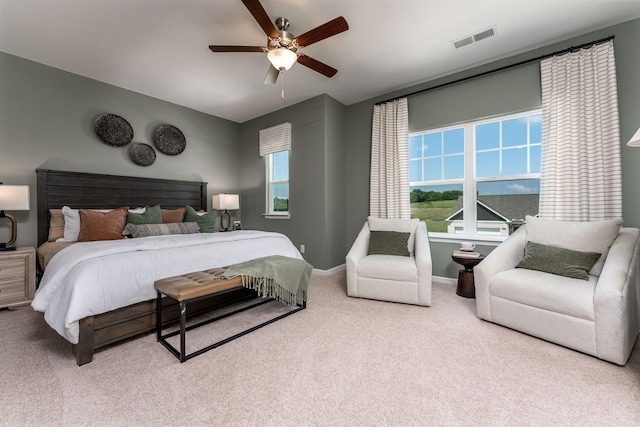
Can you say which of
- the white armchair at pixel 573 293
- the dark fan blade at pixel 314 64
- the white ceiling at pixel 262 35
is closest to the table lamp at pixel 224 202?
the white ceiling at pixel 262 35

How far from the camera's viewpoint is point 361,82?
3771 mm

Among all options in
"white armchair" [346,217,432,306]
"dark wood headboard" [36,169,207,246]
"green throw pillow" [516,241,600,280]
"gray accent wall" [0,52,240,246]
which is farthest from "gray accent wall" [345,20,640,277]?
"gray accent wall" [0,52,240,246]

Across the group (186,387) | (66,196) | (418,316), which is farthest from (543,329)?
(66,196)

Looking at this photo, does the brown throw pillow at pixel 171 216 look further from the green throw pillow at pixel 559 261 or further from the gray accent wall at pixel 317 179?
the green throw pillow at pixel 559 261

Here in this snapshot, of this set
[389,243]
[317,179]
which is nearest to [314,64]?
[317,179]

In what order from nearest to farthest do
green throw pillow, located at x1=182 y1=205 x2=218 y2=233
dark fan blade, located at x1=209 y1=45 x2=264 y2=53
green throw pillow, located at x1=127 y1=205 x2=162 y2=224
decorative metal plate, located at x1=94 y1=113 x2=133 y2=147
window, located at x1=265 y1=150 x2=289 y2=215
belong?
dark fan blade, located at x1=209 y1=45 x2=264 y2=53 < green throw pillow, located at x1=127 y1=205 x2=162 y2=224 < decorative metal plate, located at x1=94 y1=113 x2=133 y2=147 < green throw pillow, located at x1=182 y1=205 x2=218 y2=233 < window, located at x1=265 y1=150 x2=289 y2=215

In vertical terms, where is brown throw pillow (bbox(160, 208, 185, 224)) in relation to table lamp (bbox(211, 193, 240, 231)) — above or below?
below

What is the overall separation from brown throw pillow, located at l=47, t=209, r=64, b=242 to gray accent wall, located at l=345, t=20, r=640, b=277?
380 centimetres

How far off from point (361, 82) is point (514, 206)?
8.37 ft

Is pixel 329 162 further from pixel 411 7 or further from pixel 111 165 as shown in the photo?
pixel 111 165

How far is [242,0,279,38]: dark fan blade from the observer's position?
6.04 feet

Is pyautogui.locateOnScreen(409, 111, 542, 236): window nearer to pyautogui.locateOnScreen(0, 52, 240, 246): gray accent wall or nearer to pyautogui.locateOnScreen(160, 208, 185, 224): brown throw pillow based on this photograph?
pyautogui.locateOnScreen(160, 208, 185, 224): brown throw pillow

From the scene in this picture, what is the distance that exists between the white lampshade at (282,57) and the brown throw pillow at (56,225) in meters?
3.09

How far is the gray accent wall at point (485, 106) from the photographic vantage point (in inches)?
101
